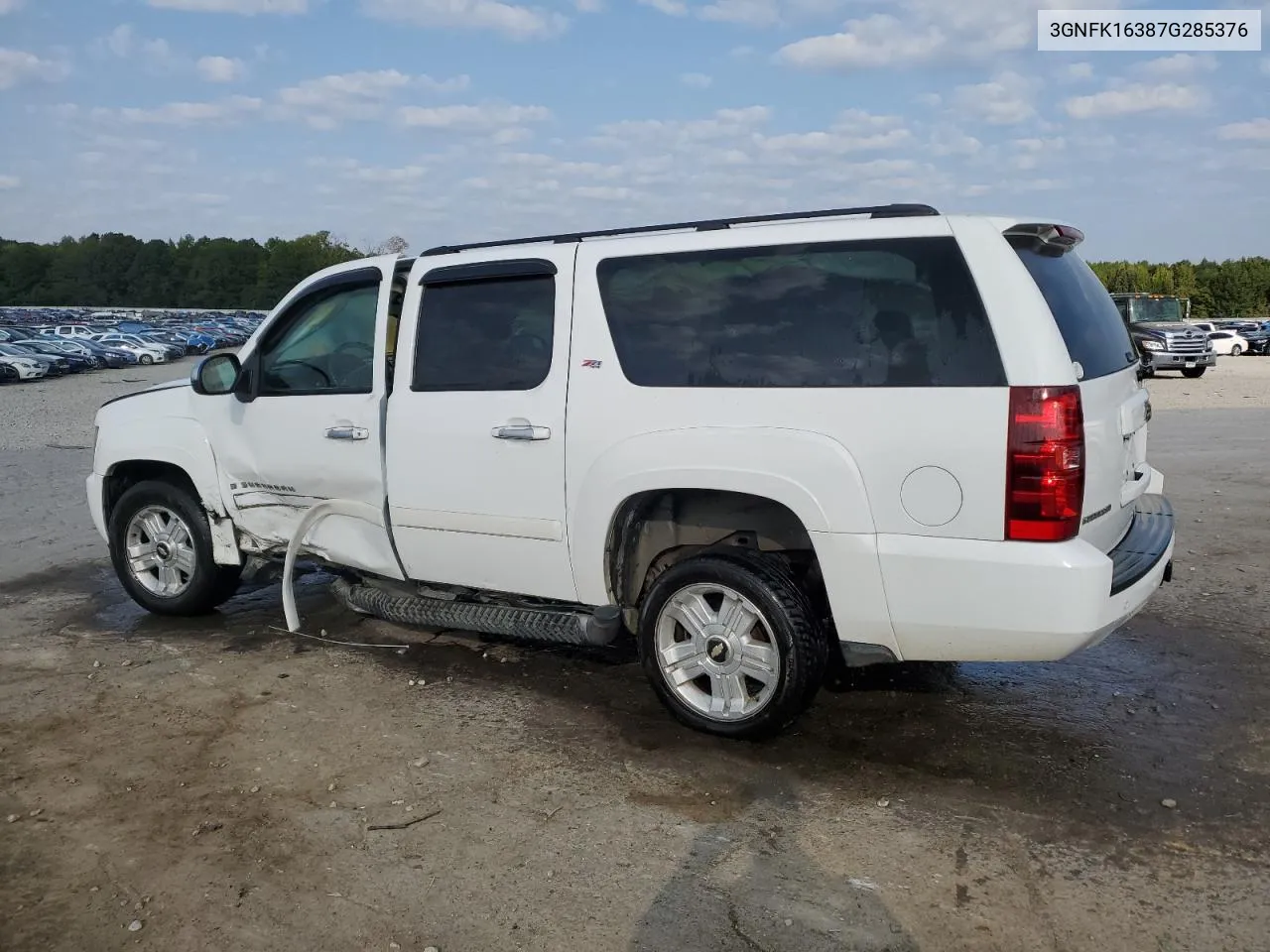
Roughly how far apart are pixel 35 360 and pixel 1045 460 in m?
40.2

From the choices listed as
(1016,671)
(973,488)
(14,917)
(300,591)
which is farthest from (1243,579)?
(14,917)

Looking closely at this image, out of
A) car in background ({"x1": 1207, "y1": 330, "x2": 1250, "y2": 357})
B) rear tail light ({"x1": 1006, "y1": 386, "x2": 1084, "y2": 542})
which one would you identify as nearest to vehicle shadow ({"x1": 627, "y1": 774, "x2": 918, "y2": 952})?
rear tail light ({"x1": 1006, "y1": 386, "x2": 1084, "y2": 542})

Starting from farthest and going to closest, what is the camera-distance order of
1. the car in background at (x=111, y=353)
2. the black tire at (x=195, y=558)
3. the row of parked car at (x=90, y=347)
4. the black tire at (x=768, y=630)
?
the car in background at (x=111, y=353)
the row of parked car at (x=90, y=347)
the black tire at (x=195, y=558)
the black tire at (x=768, y=630)

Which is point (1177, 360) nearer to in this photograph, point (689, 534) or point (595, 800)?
point (689, 534)

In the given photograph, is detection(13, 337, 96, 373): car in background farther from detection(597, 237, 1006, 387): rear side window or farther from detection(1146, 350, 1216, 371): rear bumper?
detection(597, 237, 1006, 387): rear side window

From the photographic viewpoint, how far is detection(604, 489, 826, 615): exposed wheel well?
450 cm

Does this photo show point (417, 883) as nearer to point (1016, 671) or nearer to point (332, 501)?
point (332, 501)

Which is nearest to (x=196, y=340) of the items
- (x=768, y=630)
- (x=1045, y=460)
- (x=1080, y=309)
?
(x=768, y=630)

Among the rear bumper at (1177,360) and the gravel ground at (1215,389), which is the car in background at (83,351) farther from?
the gravel ground at (1215,389)

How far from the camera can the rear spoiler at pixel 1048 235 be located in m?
4.00

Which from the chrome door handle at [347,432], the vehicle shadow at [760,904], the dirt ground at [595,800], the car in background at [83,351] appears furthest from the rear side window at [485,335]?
the car in background at [83,351]

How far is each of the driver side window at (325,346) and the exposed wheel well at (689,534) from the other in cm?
160

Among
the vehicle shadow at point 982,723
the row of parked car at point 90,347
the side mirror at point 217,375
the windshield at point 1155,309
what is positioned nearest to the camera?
the vehicle shadow at point 982,723

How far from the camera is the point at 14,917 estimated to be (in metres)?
3.25
